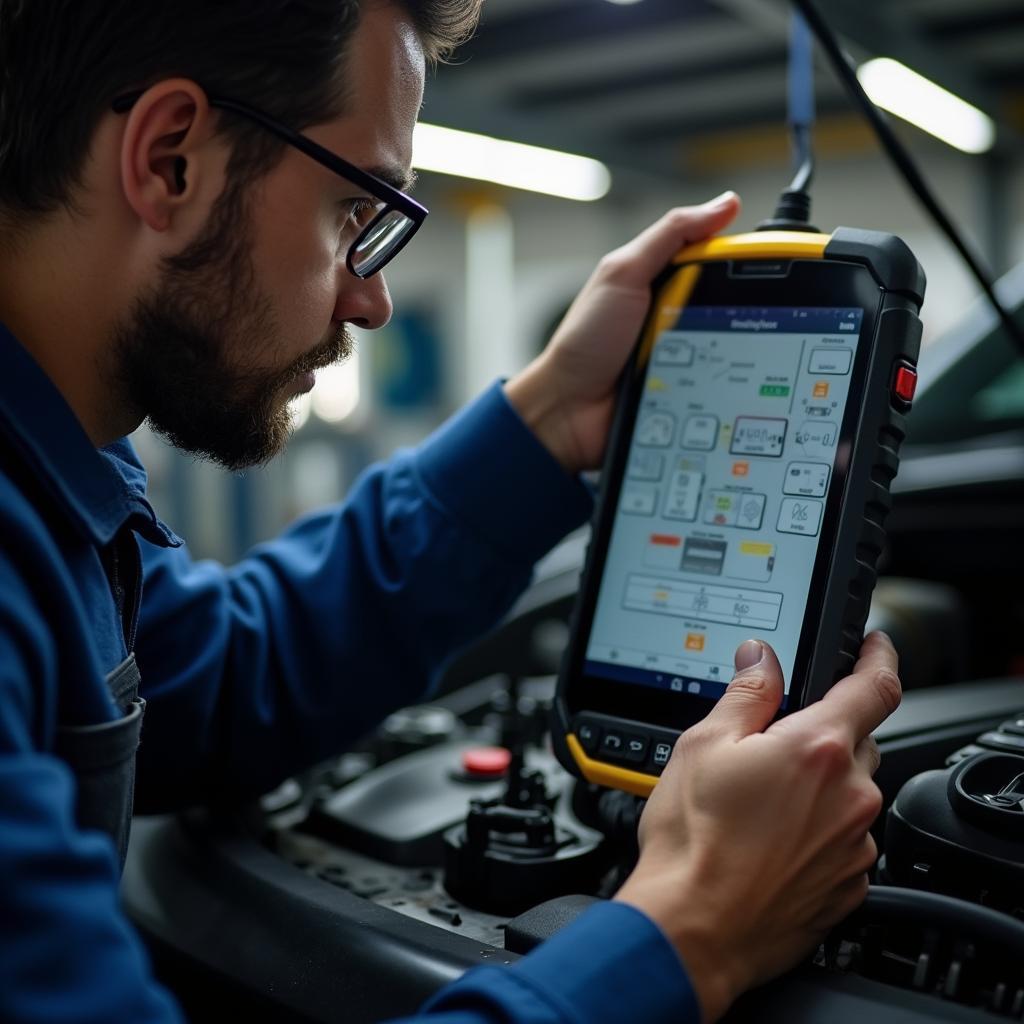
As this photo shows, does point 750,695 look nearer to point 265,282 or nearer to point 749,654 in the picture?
point 749,654

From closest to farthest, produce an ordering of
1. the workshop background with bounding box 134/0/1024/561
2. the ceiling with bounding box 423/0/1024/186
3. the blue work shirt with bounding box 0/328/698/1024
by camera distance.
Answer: the blue work shirt with bounding box 0/328/698/1024 → the ceiling with bounding box 423/0/1024/186 → the workshop background with bounding box 134/0/1024/561

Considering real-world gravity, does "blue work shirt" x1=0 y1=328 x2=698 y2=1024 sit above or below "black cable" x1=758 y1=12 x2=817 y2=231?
below

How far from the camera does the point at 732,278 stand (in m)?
0.78

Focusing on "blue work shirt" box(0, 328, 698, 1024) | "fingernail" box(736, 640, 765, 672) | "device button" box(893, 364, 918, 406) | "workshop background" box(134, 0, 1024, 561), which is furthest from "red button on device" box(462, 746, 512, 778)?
"workshop background" box(134, 0, 1024, 561)

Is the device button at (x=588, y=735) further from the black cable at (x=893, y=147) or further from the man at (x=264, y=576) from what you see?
the black cable at (x=893, y=147)

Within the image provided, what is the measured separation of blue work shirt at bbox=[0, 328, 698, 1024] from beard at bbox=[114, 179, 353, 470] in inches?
2.4

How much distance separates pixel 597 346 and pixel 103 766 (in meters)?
0.49

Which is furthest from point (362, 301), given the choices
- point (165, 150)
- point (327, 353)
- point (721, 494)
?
point (721, 494)

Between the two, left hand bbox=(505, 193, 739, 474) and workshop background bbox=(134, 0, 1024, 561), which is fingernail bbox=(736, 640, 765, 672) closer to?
left hand bbox=(505, 193, 739, 474)

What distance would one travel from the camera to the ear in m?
0.64

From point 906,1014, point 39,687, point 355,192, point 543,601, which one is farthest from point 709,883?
point 543,601

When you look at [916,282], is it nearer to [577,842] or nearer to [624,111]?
[577,842]

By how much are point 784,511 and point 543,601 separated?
548mm

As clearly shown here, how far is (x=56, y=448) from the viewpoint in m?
0.63
